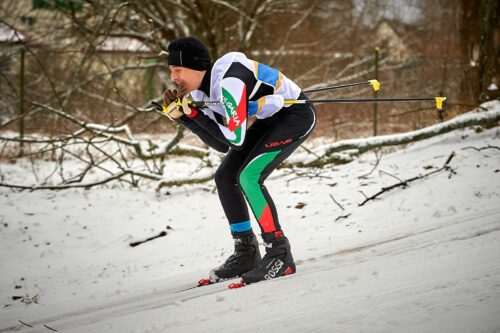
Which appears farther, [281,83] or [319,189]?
[319,189]

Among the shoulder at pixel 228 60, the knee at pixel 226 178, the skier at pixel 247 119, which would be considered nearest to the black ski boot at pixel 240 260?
the skier at pixel 247 119

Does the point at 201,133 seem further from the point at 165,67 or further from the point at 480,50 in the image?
the point at 165,67

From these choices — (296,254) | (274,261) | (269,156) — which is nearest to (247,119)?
(269,156)

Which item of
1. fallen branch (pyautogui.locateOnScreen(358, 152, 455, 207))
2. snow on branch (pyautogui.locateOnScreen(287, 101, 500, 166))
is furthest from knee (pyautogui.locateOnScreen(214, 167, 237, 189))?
snow on branch (pyautogui.locateOnScreen(287, 101, 500, 166))

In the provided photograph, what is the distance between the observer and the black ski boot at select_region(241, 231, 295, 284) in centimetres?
301

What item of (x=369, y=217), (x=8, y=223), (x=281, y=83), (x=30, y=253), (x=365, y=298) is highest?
(x=281, y=83)

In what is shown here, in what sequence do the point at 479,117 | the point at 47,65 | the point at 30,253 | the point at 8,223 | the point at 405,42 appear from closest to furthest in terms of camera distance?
1. the point at 30,253
2. the point at 8,223
3. the point at 479,117
4. the point at 47,65
5. the point at 405,42

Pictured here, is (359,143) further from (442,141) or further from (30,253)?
(30,253)

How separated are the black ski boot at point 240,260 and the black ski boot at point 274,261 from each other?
201 millimetres

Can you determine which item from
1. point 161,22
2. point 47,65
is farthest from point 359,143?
point 47,65

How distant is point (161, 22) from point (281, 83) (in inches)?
268

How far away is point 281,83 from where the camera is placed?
307 cm

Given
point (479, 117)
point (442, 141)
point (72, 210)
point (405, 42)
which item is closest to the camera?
point (72, 210)

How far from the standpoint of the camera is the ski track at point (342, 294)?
2176 millimetres
